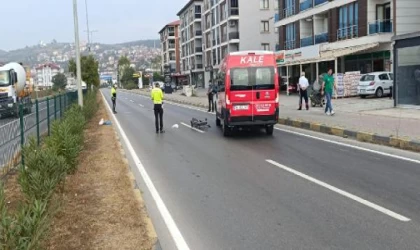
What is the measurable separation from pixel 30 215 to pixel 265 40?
67.5 metres

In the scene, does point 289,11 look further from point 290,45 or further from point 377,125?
point 377,125

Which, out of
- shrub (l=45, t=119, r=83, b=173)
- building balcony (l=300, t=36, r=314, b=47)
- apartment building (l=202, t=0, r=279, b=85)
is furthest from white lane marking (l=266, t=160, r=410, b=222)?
apartment building (l=202, t=0, r=279, b=85)

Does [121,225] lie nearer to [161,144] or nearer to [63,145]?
[63,145]

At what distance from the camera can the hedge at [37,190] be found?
432 centimetres

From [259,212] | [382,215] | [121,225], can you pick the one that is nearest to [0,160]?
[121,225]

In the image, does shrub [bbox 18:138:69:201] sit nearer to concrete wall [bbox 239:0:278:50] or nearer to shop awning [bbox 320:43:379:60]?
shop awning [bbox 320:43:379:60]

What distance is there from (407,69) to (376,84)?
10617 millimetres

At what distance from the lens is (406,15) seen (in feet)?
111

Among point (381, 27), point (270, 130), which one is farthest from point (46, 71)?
point (270, 130)

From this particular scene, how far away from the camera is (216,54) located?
80688 mm

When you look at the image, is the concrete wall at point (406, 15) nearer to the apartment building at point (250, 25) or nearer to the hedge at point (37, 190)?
the hedge at point (37, 190)

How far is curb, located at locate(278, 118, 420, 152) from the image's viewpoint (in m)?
11.8

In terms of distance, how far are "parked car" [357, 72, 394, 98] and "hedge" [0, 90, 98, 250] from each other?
2307 cm

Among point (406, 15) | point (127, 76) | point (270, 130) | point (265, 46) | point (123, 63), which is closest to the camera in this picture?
point (270, 130)
